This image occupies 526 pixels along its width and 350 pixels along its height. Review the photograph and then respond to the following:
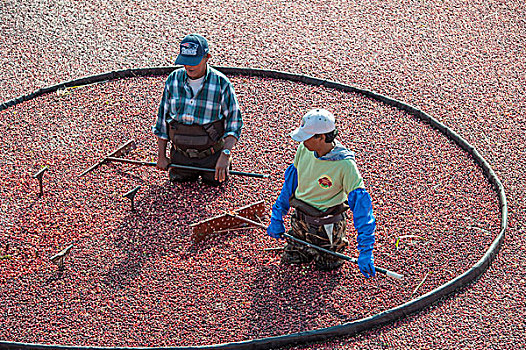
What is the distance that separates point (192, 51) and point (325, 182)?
6.09ft

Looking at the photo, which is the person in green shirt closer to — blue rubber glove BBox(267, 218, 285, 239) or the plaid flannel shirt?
blue rubber glove BBox(267, 218, 285, 239)

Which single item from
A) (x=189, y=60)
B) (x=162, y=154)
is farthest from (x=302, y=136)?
(x=162, y=154)

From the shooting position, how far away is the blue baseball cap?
23.6 feet

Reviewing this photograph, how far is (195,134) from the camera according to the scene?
772cm

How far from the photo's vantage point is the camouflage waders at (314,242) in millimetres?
6805

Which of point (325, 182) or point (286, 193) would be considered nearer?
point (325, 182)

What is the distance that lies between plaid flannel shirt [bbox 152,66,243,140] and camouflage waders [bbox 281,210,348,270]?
1273 mm

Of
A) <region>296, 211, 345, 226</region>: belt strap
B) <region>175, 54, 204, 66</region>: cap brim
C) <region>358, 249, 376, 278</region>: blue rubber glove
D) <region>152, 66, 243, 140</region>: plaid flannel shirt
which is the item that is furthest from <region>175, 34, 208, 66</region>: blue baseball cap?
<region>358, 249, 376, 278</region>: blue rubber glove

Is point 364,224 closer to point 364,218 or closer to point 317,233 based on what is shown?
point 364,218

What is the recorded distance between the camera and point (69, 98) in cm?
981

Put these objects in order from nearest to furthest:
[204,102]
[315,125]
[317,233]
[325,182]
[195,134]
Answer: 1. [315,125]
2. [325,182]
3. [317,233]
4. [204,102]
5. [195,134]

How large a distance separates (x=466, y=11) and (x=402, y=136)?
4.72 metres

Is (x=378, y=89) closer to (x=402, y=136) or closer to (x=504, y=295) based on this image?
(x=402, y=136)

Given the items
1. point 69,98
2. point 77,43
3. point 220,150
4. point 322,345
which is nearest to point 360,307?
point 322,345
